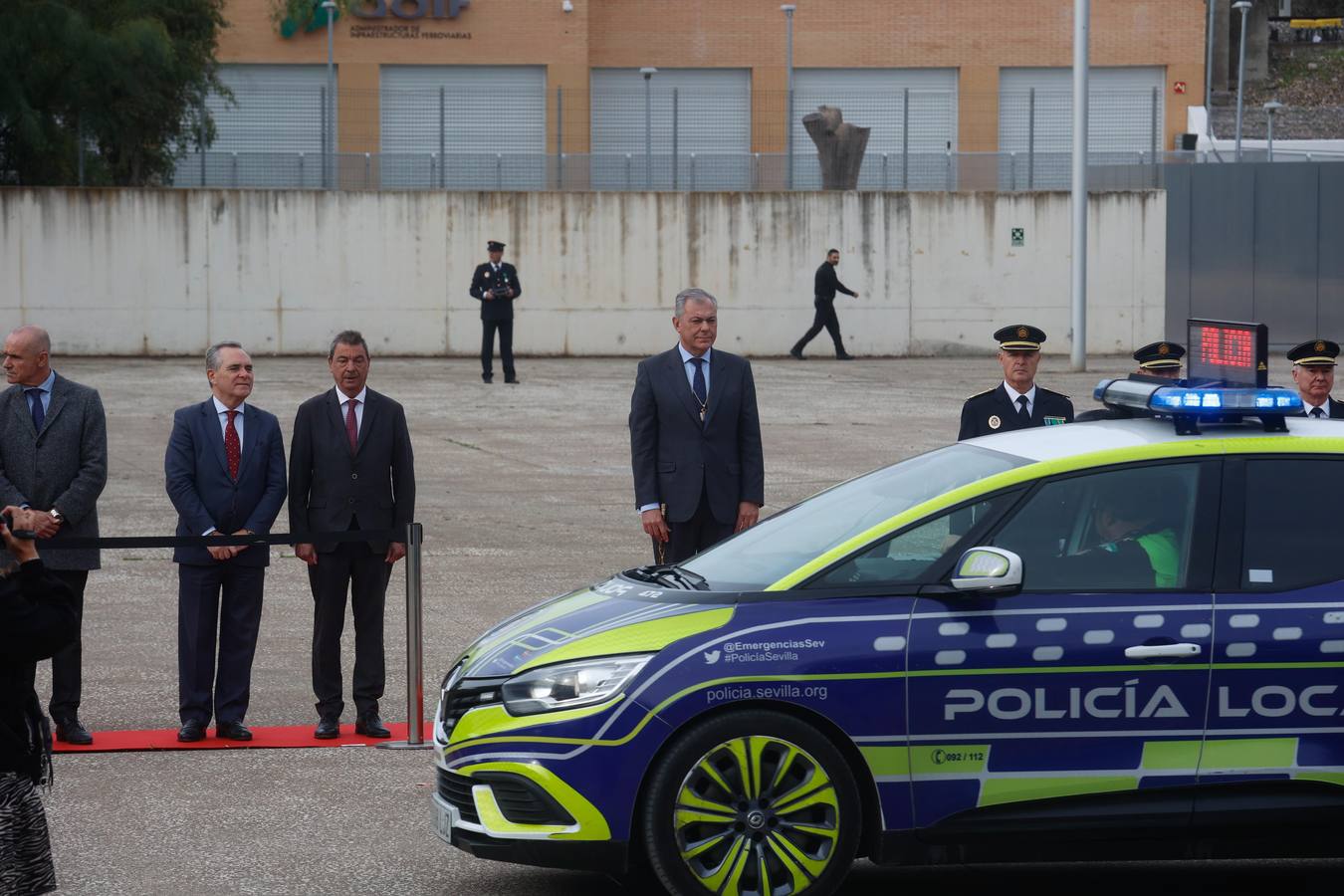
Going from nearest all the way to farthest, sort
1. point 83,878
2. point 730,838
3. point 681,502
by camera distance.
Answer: point 730,838, point 83,878, point 681,502

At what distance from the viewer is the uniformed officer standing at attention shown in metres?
8.95

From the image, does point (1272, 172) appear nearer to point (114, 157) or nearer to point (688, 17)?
point (688, 17)

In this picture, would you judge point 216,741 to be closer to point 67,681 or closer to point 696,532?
point 67,681

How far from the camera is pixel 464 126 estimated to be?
38.3 meters

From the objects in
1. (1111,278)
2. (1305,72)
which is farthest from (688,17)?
(1305,72)

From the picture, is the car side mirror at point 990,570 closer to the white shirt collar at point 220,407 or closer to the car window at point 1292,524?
the car window at point 1292,524

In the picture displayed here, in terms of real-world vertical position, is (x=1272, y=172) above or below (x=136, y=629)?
above

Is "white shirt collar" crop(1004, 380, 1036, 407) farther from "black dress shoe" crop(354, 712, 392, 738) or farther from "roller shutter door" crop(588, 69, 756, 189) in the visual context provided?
"roller shutter door" crop(588, 69, 756, 189)

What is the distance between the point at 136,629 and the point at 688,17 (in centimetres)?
3749

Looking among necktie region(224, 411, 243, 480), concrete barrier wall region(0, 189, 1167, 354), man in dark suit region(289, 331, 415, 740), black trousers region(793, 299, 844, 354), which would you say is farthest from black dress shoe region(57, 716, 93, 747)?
concrete barrier wall region(0, 189, 1167, 354)

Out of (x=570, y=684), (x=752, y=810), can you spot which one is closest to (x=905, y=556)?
(x=752, y=810)

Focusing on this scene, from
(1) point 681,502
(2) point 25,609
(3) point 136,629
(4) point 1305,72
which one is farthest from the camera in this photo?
(4) point 1305,72

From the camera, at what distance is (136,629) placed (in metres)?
10.5

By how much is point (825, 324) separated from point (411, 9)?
53.5 feet
